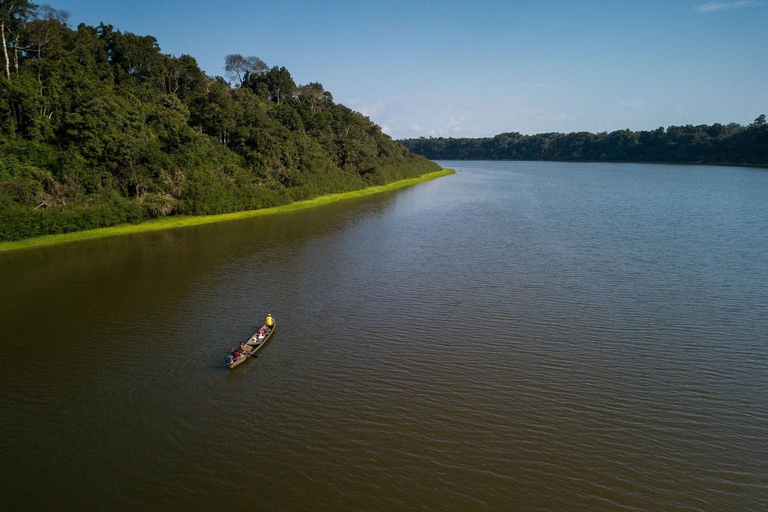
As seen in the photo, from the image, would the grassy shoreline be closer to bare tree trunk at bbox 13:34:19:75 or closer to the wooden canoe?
bare tree trunk at bbox 13:34:19:75

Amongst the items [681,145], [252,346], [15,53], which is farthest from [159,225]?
[681,145]

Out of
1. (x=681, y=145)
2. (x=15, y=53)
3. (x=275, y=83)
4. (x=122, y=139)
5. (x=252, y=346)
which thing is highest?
(x=275, y=83)

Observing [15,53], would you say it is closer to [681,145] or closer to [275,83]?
[275,83]

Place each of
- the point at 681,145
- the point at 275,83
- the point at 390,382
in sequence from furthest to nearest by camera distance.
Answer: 1. the point at 681,145
2. the point at 275,83
3. the point at 390,382

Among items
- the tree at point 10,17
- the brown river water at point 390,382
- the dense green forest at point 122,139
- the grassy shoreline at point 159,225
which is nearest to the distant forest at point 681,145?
the dense green forest at point 122,139

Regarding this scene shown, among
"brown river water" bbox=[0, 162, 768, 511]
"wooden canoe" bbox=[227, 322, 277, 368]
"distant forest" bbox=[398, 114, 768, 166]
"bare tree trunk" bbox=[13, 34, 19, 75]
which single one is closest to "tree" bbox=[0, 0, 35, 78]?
"bare tree trunk" bbox=[13, 34, 19, 75]

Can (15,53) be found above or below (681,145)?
above
